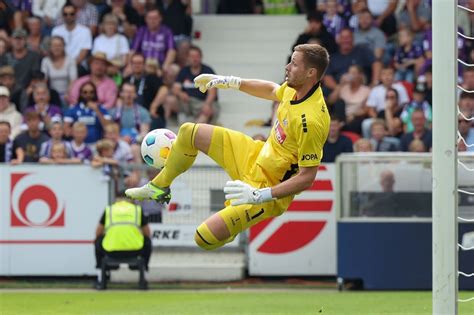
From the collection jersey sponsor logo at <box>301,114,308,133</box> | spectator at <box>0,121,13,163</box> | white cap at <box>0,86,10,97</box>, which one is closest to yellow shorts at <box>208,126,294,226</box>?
jersey sponsor logo at <box>301,114,308,133</box>

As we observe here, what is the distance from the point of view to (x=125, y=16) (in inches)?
813

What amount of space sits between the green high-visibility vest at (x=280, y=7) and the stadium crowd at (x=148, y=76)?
696 mm

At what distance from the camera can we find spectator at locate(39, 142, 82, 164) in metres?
17.0

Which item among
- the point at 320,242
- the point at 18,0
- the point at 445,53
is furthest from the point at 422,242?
the point at 18,0

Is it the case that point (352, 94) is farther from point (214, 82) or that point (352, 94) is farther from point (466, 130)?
point (214, 82)

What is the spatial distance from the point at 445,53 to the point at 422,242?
7.01 meters

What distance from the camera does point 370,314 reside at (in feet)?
40.7

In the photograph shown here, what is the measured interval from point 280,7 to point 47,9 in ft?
13.4

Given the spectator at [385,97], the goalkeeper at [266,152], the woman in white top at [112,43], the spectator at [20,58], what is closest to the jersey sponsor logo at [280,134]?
the goalkeeper at [266,152]

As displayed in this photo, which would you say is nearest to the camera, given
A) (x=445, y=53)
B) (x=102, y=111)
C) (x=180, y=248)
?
(x=445, y=53)

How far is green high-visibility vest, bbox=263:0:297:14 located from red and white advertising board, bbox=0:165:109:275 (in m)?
6.29

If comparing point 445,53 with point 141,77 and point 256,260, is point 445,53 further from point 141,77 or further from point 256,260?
point 141,77

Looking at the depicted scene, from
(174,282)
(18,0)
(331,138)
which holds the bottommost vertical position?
(174,282)

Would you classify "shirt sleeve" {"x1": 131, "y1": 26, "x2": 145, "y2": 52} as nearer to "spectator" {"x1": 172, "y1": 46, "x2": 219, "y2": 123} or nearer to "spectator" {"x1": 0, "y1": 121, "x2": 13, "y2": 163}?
"spectator" {"x1": 172, "y1": 46, "x2": 219, "y2": 123}
